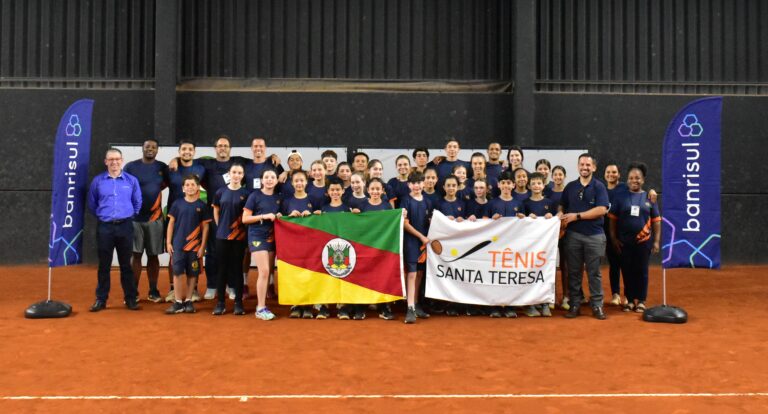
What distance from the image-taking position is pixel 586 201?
21.3 feet

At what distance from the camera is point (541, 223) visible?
21.9 feet

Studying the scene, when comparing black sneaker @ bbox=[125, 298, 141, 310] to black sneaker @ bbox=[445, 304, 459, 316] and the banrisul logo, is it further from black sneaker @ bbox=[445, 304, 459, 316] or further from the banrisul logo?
black sneaker @ bbox=[445, 304, 459, 316]

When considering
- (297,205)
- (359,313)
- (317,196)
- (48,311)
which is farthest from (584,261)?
(48,311)

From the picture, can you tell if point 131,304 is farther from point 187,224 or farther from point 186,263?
point 187,224

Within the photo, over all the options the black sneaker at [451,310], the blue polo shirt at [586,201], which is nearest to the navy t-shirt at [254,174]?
the black sneaker at [451,310]

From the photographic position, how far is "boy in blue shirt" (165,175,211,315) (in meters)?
6.58

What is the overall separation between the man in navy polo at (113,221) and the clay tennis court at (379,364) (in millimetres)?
268

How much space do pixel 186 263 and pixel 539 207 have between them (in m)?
4.09

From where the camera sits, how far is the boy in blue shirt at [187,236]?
21.6 feet

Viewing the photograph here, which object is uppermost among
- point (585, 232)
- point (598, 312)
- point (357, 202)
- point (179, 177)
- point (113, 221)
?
point (179, 177)

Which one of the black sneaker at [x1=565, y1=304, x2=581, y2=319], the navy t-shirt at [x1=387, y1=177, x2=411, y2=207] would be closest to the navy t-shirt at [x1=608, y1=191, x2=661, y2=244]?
the black sneaker at [x1=565, y1=304, x2=581, y2=319]

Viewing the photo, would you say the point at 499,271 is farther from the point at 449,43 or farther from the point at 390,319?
the point at 449,43

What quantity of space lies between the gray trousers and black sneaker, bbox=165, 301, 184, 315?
4.42 meters

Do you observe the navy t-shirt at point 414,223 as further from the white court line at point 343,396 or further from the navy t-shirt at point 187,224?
the white court line at point 343,396
